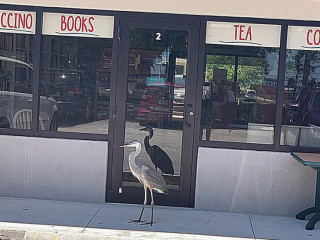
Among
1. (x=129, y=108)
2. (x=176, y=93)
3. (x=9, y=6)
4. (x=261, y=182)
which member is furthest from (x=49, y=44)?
(x=261, y=182)

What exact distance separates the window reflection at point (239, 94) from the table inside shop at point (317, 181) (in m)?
0.57

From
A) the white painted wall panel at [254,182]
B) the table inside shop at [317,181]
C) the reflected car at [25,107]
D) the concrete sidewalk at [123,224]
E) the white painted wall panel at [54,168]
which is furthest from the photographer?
the reflected car at [25,107]

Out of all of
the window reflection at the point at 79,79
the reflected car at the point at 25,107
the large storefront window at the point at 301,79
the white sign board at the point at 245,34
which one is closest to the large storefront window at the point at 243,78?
the white sign board at the point at 245,34

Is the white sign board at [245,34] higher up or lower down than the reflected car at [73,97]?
higher up

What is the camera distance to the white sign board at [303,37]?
6926mm

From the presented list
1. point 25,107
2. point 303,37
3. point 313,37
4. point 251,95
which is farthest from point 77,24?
point 313,37

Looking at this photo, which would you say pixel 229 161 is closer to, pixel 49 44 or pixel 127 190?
pixel 127 190

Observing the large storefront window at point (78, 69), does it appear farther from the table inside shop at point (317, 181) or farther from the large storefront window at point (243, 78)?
the table inside shop at point (317, 181)

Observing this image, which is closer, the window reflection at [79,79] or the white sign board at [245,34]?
the white sign board at [245,34]

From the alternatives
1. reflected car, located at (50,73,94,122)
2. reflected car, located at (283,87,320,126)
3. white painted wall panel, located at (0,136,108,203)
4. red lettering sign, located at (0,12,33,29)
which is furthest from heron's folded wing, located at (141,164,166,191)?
red lettering sign, located at (0,12,33,29)

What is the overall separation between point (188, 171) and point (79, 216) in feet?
4.95

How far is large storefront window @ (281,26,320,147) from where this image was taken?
6906 mm

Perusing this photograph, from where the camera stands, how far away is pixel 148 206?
7.04 metres

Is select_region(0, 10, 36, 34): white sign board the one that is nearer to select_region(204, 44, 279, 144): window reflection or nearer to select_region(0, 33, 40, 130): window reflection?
select_region(0, 33, 40, 130): window reflection
